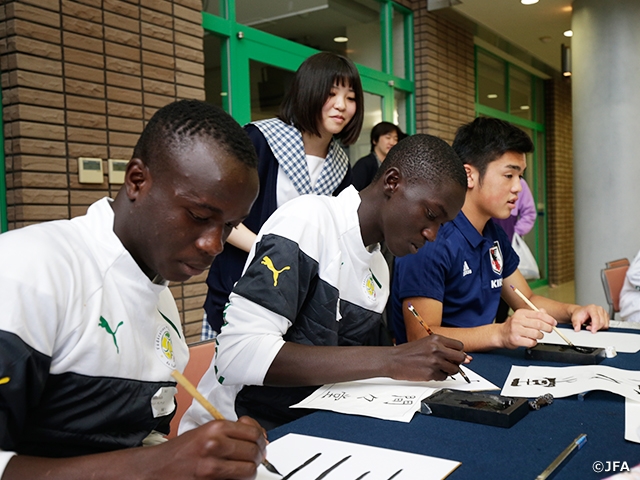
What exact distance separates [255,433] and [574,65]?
5915 millimetres

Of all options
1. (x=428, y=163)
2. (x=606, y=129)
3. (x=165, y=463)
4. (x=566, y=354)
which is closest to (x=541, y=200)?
(x=606, y=129)

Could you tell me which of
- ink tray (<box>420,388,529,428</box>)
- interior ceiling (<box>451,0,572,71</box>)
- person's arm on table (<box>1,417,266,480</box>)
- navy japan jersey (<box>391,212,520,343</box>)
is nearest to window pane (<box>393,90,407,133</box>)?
interior ceiling (<box>451,0,572,71</box>)

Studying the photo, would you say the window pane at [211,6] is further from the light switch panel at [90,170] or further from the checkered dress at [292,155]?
the checkered dress at [292,155]

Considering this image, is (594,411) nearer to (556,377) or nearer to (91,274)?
(556,377)

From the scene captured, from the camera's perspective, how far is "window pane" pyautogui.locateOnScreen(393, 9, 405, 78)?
6.21 meters

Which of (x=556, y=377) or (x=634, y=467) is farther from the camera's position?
(x=556, y=377)

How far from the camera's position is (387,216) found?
61.5 inches

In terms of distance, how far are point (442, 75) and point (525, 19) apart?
1.15 meters

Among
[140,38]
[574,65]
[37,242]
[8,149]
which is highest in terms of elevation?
[574,65]

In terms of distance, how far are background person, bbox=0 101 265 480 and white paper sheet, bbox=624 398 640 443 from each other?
65 cm

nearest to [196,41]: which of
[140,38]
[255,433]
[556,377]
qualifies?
[140,38]

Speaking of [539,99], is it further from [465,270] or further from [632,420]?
[632,420]

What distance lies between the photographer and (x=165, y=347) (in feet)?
3.51

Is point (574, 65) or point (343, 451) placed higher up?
point (574, 65)
